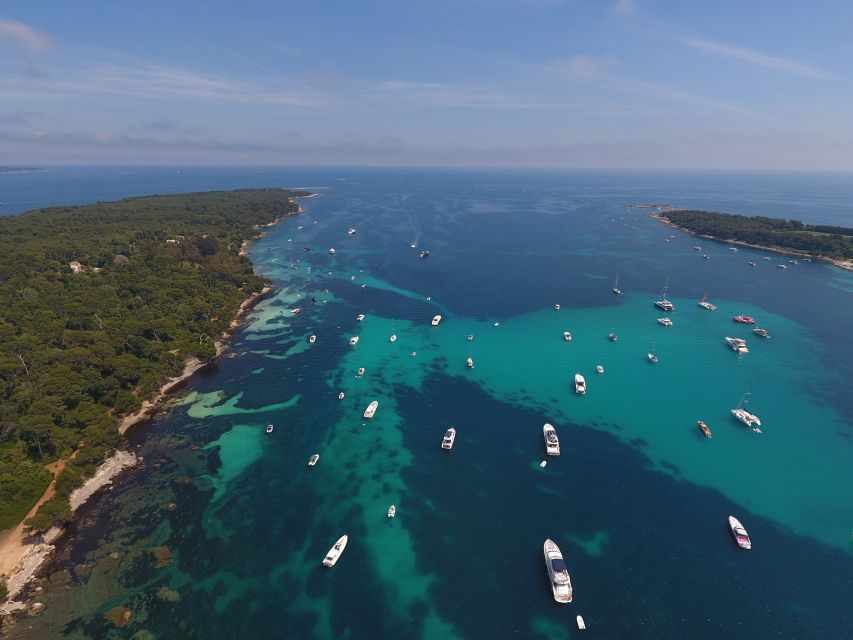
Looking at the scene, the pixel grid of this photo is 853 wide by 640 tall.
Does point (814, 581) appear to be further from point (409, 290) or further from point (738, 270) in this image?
point (738, 270)

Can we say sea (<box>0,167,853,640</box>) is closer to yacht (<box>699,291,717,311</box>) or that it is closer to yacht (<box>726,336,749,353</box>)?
yacht (<box>726,336,749,353</box>)

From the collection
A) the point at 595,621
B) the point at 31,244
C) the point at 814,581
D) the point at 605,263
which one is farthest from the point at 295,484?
the point at 605,263

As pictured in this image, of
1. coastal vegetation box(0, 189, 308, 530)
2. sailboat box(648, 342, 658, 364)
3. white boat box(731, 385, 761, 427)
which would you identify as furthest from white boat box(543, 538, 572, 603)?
sailboat box(648, 342, 658, 364)

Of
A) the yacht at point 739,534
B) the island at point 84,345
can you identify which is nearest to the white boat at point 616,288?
the yacht at point 739,534

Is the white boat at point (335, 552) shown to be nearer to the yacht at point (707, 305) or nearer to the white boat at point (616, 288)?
the white boat at point (616, 288)

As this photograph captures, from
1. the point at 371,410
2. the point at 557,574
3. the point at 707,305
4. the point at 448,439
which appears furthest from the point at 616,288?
the point at 557,574

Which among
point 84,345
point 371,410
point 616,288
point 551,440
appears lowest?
point 371,410

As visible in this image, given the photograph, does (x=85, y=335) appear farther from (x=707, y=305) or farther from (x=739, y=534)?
(x=707, y=305)
